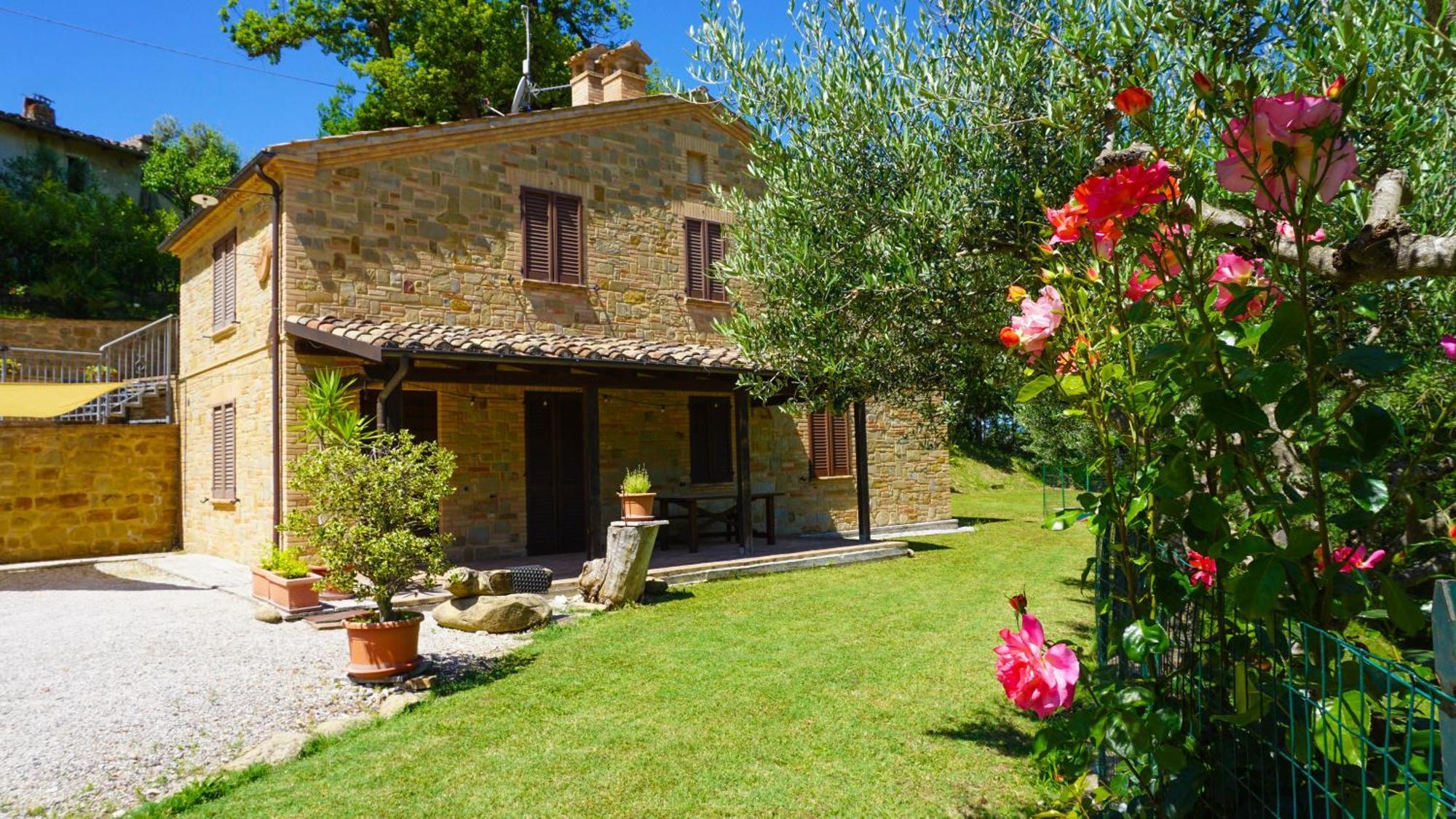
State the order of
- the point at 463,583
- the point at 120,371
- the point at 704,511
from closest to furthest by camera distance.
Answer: the point at 463,583
the point at 704,511
the point at 120,371

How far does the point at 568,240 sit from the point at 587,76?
3.38 m

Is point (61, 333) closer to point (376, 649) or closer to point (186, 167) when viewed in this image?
point (186, 167)

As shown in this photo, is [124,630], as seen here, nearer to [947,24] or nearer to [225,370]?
[225,370]

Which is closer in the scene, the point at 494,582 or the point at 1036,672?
the point at 1036,672

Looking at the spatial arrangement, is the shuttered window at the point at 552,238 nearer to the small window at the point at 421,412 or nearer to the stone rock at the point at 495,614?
the small window at the point at 421,412

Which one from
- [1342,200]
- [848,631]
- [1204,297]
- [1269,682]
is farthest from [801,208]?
[848,631]

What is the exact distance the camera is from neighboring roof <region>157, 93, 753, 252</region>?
10.3 meters

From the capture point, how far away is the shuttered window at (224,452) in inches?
468

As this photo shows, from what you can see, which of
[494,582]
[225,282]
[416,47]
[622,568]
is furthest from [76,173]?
[622,568]

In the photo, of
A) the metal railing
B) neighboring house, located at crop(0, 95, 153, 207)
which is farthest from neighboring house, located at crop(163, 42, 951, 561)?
neighboring house, located at crop(0, 95, 153, 207)

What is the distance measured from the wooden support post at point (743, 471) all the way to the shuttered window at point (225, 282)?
282 inches

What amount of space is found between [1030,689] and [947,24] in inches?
145

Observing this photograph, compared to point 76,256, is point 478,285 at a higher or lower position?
lower

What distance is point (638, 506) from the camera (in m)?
10.0
